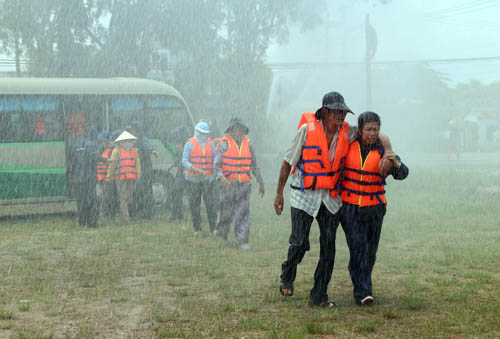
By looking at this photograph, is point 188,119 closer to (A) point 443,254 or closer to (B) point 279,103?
(A) point 443,254

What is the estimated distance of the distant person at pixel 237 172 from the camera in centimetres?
897

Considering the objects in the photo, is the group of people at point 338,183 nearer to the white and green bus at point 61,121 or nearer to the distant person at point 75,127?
the white and green bus at point 61,121

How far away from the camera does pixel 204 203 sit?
14.1 meters

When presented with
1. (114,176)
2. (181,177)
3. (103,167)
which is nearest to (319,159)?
(181,177)

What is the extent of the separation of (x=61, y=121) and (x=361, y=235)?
34.5ft

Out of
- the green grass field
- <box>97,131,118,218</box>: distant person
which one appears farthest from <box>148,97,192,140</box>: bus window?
the green grass field

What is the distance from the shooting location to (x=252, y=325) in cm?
500

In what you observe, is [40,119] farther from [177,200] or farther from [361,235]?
[361,235]

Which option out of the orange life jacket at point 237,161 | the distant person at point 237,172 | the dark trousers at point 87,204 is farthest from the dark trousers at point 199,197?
the dark trousers at point 87,204

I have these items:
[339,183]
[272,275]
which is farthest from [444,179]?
[339,183]

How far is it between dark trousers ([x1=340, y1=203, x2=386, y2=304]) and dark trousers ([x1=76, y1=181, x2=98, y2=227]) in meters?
7.00

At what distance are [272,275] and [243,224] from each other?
1933 millimetres

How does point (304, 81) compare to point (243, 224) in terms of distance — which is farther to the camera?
point (304, 81)

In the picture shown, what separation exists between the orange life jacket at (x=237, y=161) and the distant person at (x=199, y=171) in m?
1.09
